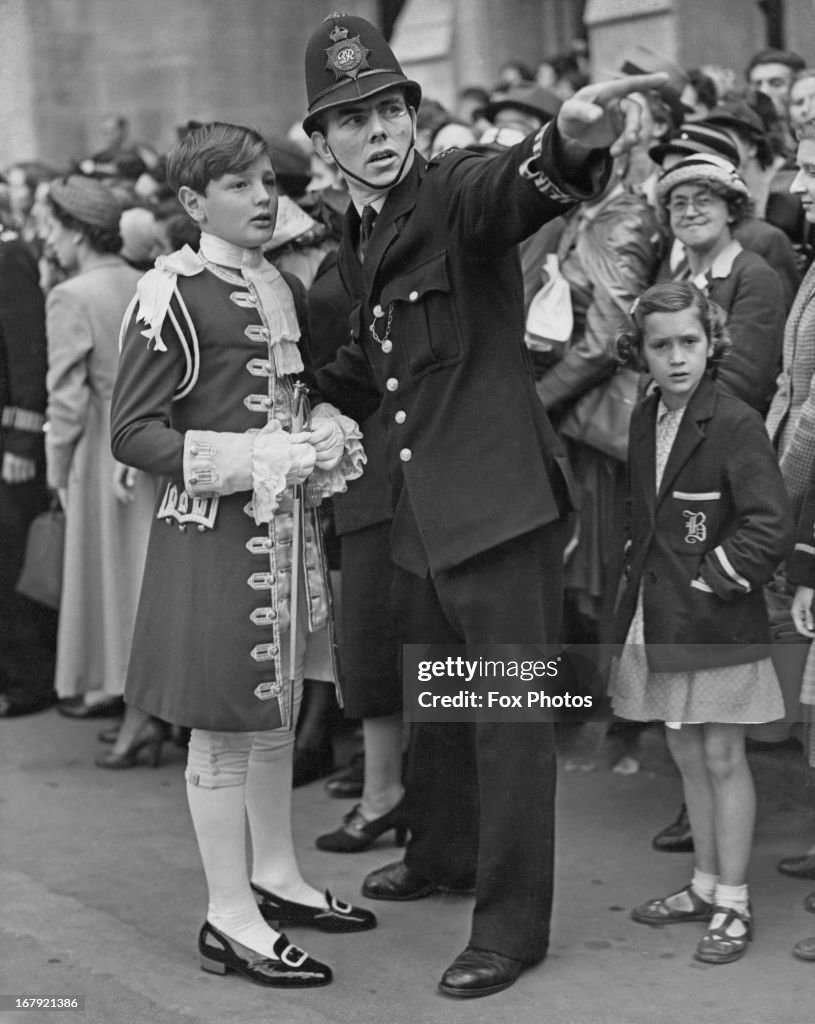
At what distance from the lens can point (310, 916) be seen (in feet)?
14.1

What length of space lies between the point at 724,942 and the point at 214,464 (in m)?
1.71

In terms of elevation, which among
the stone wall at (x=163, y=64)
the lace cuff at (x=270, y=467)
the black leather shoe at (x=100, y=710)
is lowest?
the black leather shoe at (x=100, y=710)

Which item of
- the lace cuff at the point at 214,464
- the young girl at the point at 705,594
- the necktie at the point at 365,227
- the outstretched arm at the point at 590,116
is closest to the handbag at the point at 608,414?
the young girl at the point at 705,594

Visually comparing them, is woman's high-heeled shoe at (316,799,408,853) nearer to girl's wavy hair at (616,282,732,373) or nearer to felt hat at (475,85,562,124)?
girl's wavy hair at (616,282,732,373)

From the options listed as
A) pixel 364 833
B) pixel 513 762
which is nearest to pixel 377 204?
pixel 513 762

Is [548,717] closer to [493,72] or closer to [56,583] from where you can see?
[56,583]

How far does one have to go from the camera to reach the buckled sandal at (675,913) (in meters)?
4.19

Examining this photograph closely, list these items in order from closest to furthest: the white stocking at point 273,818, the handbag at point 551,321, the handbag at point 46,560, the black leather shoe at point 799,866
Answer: the white stocking at point 273,818
the black leather shoe at point 799,866
the handbag at point 551,321
the handbag at point 46,560

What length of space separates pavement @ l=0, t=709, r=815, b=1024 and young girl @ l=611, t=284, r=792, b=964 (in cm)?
21

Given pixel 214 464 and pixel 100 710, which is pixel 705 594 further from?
pixel 100 710

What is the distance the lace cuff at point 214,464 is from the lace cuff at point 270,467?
1.0 inches

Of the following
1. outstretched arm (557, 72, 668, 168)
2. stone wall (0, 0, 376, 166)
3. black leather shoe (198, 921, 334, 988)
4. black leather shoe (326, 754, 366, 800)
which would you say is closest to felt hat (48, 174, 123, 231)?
black leather shoe (326, 754, 366, 800)

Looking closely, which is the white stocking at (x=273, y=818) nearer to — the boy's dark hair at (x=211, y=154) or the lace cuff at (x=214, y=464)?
the lace cuff at (x=214, y=464)

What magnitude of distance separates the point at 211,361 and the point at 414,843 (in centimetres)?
146
